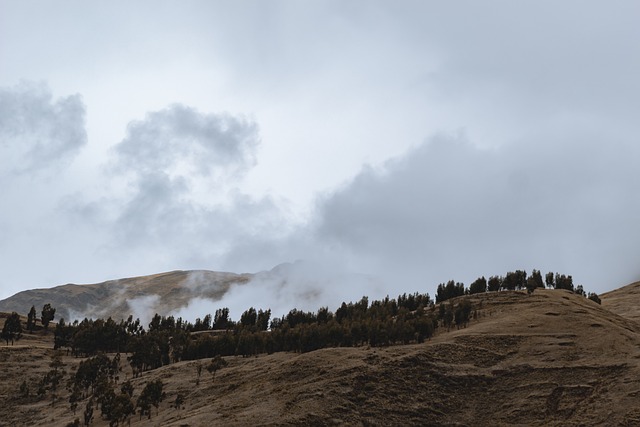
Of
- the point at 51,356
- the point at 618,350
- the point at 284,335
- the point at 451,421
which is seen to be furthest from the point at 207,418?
the point at 51,356

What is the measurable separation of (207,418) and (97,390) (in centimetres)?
1844

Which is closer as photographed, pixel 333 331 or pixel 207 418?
pixel 207 418

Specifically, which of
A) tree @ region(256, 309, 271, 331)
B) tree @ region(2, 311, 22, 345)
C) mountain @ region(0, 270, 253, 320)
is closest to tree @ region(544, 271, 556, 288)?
tree @ region(256, 309, 271, 331)

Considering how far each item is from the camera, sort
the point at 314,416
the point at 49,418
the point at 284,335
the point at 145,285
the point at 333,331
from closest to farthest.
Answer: the point at 314,416
the point at 49,418
the point at 333,331
the point at 284,335
the point at 145,285

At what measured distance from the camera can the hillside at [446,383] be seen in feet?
122

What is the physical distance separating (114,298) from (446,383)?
164671 mm

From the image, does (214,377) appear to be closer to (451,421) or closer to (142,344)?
(142,344)

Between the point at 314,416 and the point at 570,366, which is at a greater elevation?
the point at 570,366

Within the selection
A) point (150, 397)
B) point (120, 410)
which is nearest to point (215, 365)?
point (150, 397)

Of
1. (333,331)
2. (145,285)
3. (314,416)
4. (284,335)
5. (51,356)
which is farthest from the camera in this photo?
(145,285)

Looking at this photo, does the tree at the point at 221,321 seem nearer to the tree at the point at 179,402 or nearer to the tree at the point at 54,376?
the tree at the point at 54,376

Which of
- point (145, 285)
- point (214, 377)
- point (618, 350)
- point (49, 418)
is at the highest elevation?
point (145, 285)

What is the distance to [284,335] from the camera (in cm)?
6012

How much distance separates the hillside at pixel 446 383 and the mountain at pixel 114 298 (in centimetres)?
12437
